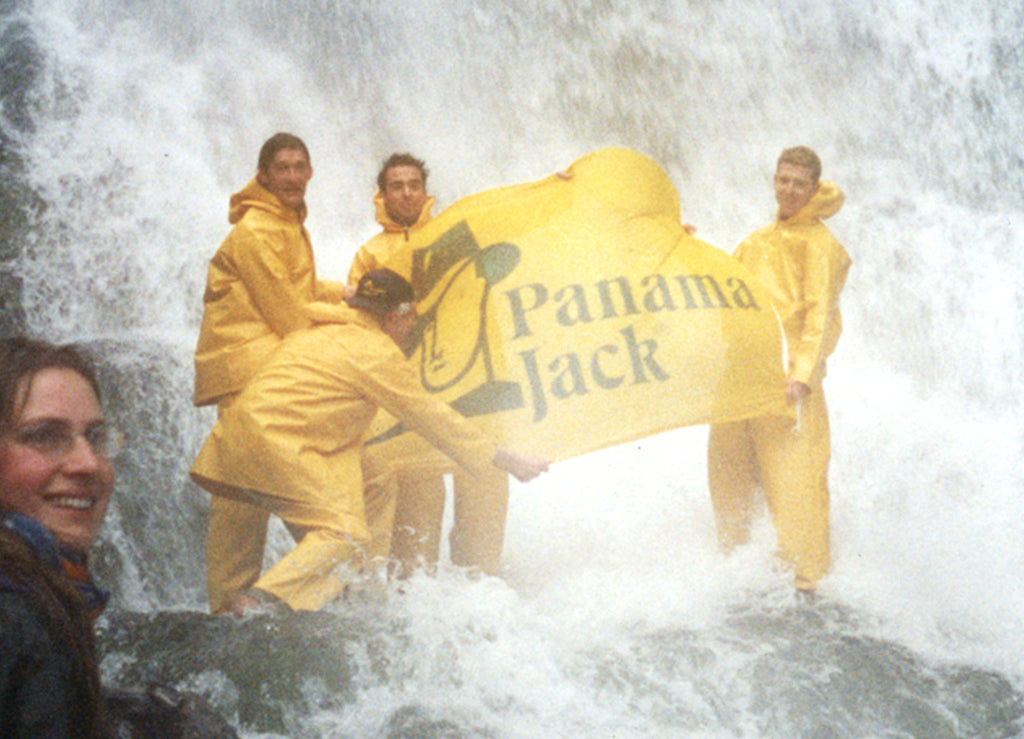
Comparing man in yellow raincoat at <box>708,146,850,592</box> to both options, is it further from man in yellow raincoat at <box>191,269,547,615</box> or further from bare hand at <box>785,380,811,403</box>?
man in yellow raincoat at <box>191,269,547,615</box>

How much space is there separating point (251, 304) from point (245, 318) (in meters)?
0.04

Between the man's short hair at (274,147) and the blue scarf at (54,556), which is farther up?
the man's short hair at (274,147)

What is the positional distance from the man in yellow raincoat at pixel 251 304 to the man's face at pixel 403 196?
13.3 inches

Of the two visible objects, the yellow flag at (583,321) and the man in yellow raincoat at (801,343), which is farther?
the man in yellow raincoat at (801,343)

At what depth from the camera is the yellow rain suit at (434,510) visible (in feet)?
9.03

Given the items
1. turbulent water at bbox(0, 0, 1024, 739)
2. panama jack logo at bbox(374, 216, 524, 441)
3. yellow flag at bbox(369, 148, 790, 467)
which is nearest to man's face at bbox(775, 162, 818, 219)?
yellow flag at bbox(369, 148, 790, 467)

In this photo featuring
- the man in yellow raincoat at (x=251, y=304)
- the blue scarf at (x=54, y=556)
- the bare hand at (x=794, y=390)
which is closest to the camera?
the blue scarf at (x=54, y=556)

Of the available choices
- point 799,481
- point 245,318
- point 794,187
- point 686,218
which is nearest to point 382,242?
point 245,318

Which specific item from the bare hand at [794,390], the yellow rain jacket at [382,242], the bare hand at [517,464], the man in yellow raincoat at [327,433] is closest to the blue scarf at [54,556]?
the man in yellow raincoat at [327,433]

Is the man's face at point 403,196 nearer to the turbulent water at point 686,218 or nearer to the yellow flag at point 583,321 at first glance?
the yellow flag at point 583,321

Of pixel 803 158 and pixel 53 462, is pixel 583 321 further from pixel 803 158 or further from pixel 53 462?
pixel 53 462

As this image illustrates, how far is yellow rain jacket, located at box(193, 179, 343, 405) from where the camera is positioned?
249cm

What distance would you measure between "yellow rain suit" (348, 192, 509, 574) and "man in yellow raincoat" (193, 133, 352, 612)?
306 mm

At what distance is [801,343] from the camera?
110 inches
